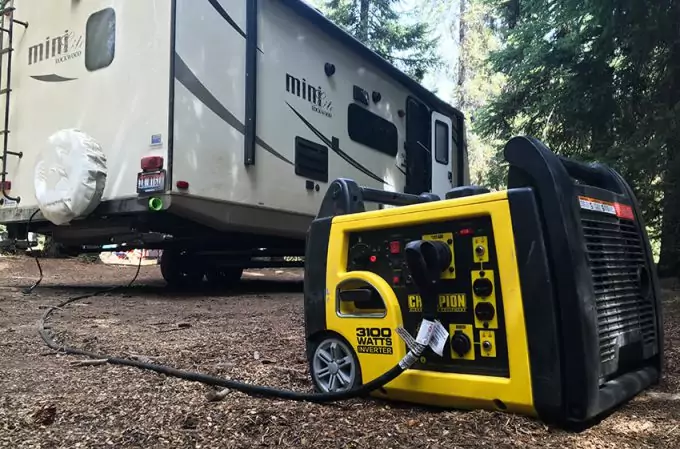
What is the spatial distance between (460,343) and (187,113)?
13.4 feet

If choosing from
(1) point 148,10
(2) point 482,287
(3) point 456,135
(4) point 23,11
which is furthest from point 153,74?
(3) point 456,135

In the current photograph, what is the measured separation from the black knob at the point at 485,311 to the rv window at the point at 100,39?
492 centimetres

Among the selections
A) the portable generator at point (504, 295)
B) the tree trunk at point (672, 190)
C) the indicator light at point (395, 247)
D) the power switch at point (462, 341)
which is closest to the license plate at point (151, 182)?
the portable generator at point (504, 295)

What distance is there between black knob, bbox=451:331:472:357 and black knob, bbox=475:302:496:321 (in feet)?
0.29

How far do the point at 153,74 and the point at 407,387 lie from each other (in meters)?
4.25

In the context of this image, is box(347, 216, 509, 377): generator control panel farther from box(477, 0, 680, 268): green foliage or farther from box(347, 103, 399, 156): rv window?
box(347, 103, 399, 156): rv window

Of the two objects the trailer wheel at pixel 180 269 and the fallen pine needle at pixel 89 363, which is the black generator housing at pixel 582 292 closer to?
the fallen pine needle at pixel 89 363

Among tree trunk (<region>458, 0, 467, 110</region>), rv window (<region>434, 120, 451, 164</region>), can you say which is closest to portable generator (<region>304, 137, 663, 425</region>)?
rv window (<region>434, 120, 451, 164</region>)

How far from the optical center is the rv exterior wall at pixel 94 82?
5.35 m

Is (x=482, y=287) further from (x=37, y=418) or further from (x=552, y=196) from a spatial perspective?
(x=37, y=418)

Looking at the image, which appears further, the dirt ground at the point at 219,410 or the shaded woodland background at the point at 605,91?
the shaded woodland background at the point at 605,91

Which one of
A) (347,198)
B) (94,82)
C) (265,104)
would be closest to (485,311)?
(347,198)

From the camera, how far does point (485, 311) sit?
1925 mm

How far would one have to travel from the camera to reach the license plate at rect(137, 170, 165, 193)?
5188 mm
